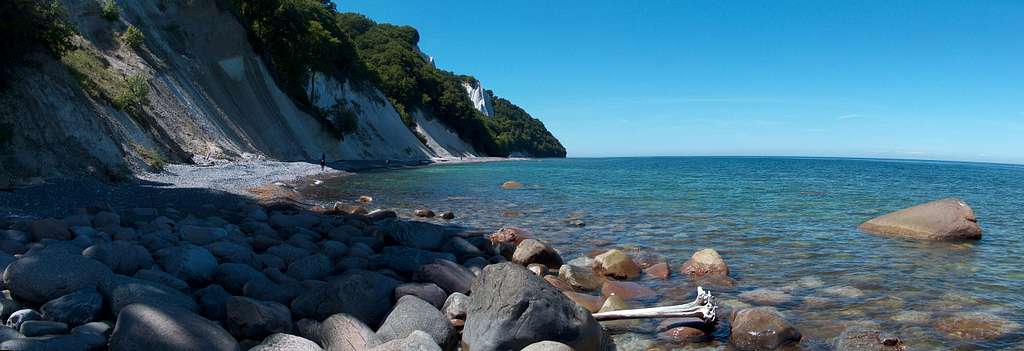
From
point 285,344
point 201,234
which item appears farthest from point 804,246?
point 201,234

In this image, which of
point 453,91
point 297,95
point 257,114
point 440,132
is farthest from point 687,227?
point 453,91

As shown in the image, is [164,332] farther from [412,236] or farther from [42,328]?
[412,236]

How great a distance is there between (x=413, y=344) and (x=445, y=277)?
252 centimetres

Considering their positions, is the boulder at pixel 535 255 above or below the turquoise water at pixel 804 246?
above

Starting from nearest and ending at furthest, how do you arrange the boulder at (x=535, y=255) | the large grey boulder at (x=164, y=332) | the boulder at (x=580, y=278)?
the large grey boulder at (x=164, y=332), the boulder at (x=580, y=278), the boulder at (x=535, y=255)

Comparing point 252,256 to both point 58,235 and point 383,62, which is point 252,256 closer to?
point 58,235

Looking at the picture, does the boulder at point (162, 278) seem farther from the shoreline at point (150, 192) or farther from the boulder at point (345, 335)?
the shoreline at point (150, 192)

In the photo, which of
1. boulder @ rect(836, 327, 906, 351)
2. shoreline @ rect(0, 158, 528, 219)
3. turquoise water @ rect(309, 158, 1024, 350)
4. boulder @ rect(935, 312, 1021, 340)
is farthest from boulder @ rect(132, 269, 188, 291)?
boulder @ rect(935, 312, 1021, 340)

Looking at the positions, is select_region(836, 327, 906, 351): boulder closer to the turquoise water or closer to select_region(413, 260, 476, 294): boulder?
the turquoise water

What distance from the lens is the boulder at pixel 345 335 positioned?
4992 mm

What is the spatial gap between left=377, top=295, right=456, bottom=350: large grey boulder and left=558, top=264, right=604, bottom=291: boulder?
361cm

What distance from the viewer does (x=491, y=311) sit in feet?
17.9

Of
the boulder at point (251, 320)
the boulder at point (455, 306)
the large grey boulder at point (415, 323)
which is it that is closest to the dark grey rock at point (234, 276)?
the boulder at point (251, 320)

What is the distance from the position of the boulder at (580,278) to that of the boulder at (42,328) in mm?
6213
